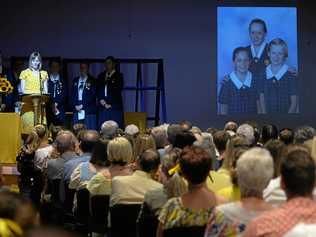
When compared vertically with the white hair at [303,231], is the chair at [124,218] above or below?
below

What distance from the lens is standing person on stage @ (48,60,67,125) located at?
9688mm

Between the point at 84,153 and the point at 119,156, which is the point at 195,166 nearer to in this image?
the point at 119,156

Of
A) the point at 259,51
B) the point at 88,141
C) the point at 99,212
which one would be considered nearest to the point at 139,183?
the point at 99,212

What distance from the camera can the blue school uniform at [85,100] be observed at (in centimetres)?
988

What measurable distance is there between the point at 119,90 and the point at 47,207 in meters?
4.11

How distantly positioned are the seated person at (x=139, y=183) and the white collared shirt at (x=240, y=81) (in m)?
7.07

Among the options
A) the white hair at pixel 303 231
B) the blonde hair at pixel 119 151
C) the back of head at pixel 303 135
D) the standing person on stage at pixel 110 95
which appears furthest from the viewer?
the standing person on stage at pixel 110 95

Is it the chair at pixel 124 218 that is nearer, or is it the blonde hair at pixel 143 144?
the chair at pixel 124 218

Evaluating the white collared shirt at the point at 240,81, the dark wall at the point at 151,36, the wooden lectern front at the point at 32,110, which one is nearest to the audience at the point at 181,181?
the wooden lectern front at the point at 32,110

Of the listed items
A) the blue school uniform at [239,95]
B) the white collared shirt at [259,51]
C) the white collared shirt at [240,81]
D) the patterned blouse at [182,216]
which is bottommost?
the patterned blouse at [182,216]

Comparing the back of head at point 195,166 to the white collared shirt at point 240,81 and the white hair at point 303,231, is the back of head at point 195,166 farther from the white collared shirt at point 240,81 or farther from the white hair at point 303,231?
the white collared shirt at point 240,81

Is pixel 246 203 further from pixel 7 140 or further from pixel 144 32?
pixel 144 32

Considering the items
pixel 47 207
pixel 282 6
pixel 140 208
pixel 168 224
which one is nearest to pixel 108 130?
pixel 47 207

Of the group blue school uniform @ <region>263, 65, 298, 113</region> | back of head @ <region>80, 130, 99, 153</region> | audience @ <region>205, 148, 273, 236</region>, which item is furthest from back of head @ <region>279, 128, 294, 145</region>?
blue school uniform @ <region>263, 65, 298, 113</region>
